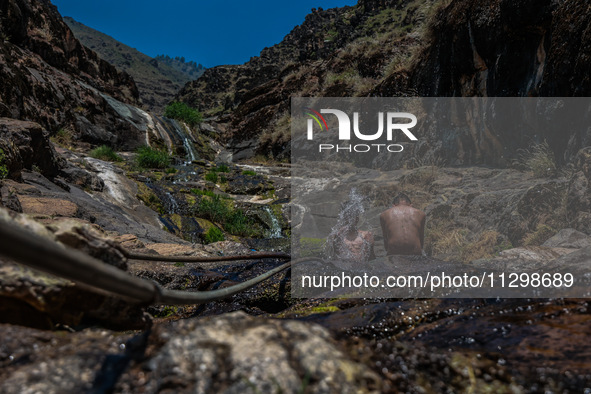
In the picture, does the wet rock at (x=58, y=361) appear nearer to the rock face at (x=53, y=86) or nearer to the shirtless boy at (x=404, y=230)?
the shirtless boy at (x=404, y=230)

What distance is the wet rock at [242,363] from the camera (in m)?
0.71

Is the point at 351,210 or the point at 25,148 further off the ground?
the point at 25,148

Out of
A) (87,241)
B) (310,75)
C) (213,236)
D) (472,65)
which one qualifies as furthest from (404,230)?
(310,75)

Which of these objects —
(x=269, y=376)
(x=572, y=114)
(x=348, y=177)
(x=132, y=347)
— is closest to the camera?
(x=269, y=376)

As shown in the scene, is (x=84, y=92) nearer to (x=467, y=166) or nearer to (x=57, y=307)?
(x=467, y=166)

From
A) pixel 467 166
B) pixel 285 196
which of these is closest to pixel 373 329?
pixel 467 166

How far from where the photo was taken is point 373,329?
1605 millimetres

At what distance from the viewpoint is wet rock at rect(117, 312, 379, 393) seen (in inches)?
27.8

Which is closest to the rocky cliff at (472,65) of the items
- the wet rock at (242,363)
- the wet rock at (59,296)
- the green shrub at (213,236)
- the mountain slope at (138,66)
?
the wet rock at (242,363)

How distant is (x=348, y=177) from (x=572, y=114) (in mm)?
6292

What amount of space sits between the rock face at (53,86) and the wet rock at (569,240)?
13734 millimetres

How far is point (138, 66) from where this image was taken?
86500mm

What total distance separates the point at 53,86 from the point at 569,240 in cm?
1827

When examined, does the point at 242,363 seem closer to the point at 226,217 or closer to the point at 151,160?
the point at 226,217
